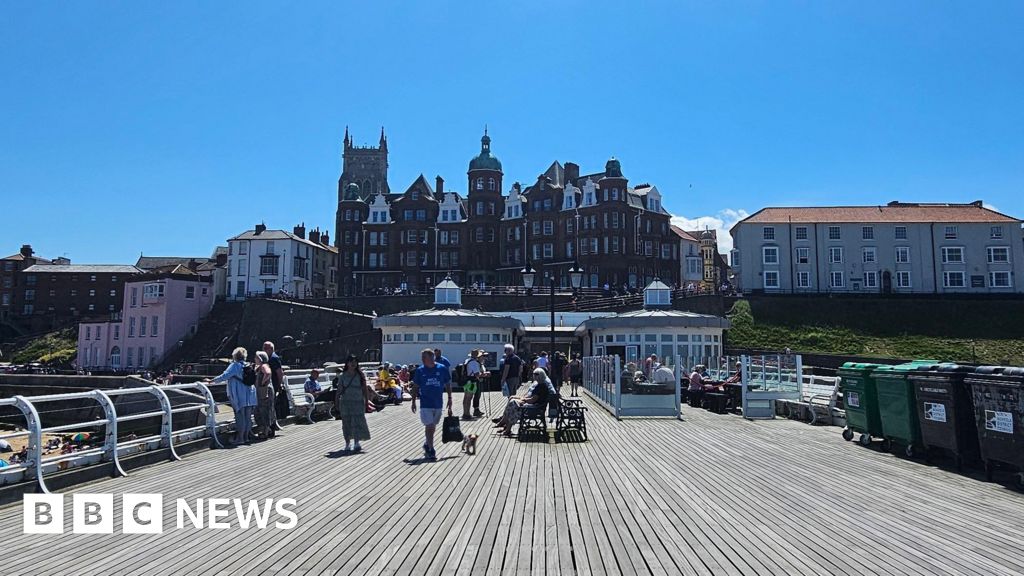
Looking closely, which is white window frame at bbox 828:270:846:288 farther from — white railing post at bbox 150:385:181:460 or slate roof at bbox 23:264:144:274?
slate roof at bbox 23:264:144:274

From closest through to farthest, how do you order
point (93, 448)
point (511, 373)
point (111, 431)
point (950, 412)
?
1. point (111, 431)
2. point (93, 448)
3. point (950, 412)
4. point (511, 373)

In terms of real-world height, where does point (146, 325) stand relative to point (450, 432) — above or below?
above

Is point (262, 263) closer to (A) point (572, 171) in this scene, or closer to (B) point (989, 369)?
(A) point (572, 171)

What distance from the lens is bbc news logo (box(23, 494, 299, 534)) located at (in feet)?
22.2

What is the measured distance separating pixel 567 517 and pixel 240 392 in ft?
24.3

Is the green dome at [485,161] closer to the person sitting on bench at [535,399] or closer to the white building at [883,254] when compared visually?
the white building at [883,254]

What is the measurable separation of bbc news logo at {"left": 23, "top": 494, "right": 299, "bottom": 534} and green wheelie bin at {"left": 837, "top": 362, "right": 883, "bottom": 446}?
32.1ft

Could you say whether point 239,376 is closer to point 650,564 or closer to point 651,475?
point 651,475

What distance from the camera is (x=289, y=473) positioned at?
9750 millimetres

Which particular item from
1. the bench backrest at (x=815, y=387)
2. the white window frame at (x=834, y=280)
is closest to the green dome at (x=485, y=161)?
the white window frame at (x=834, y=280)

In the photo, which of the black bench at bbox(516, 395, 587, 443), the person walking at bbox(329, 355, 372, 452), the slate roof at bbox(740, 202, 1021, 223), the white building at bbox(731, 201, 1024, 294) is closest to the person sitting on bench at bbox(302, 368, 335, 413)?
the black bench at bbox(516, 395, 587, 443)

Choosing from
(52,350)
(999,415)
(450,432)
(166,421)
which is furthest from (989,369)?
(52,350)

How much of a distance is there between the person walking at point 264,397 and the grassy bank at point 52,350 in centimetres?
6724

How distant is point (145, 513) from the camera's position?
7.34 metres
